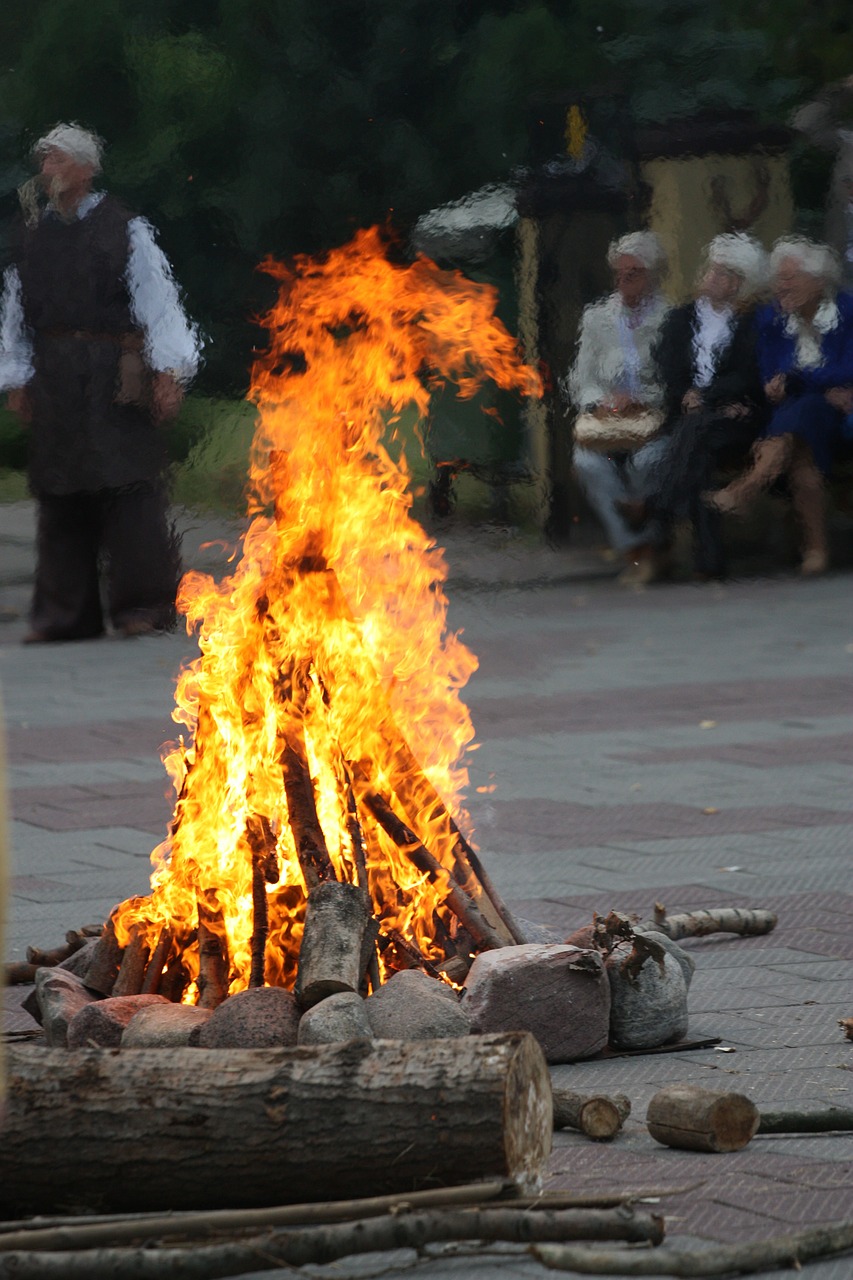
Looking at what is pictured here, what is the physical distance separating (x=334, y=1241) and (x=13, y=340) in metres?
8.39

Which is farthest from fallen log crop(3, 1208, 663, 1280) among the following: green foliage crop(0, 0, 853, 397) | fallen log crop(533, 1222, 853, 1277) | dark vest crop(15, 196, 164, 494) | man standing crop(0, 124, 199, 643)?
green foliage crop(0, 0, 853, 397)

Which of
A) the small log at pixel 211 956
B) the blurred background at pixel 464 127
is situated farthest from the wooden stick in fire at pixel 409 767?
the blurred background at pixel 464 127

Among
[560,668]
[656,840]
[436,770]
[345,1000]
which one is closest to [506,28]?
[560,668]

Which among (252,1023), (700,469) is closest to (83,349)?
(700,469)

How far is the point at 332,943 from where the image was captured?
13.1 ft

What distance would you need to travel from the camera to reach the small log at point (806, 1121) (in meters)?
3.59

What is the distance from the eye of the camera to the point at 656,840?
21.5 feet

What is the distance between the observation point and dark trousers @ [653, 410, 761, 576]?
14242mm

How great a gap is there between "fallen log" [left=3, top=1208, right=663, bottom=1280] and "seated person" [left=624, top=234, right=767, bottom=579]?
1086 cm

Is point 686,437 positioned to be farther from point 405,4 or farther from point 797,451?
point 405,4

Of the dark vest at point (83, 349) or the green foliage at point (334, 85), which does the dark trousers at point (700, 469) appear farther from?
the dark vest at point (83, 349)

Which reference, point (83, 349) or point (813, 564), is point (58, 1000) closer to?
point (83, 349)

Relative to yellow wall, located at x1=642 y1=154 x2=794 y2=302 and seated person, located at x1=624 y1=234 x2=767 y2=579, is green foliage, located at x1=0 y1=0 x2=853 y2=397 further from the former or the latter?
seated person, located at x1=624 y1=234 x2=767 y2=579

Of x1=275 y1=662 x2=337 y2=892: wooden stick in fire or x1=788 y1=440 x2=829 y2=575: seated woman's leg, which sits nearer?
x1=275 y1=662 x2=337 y2=892: wooden stick in fire
